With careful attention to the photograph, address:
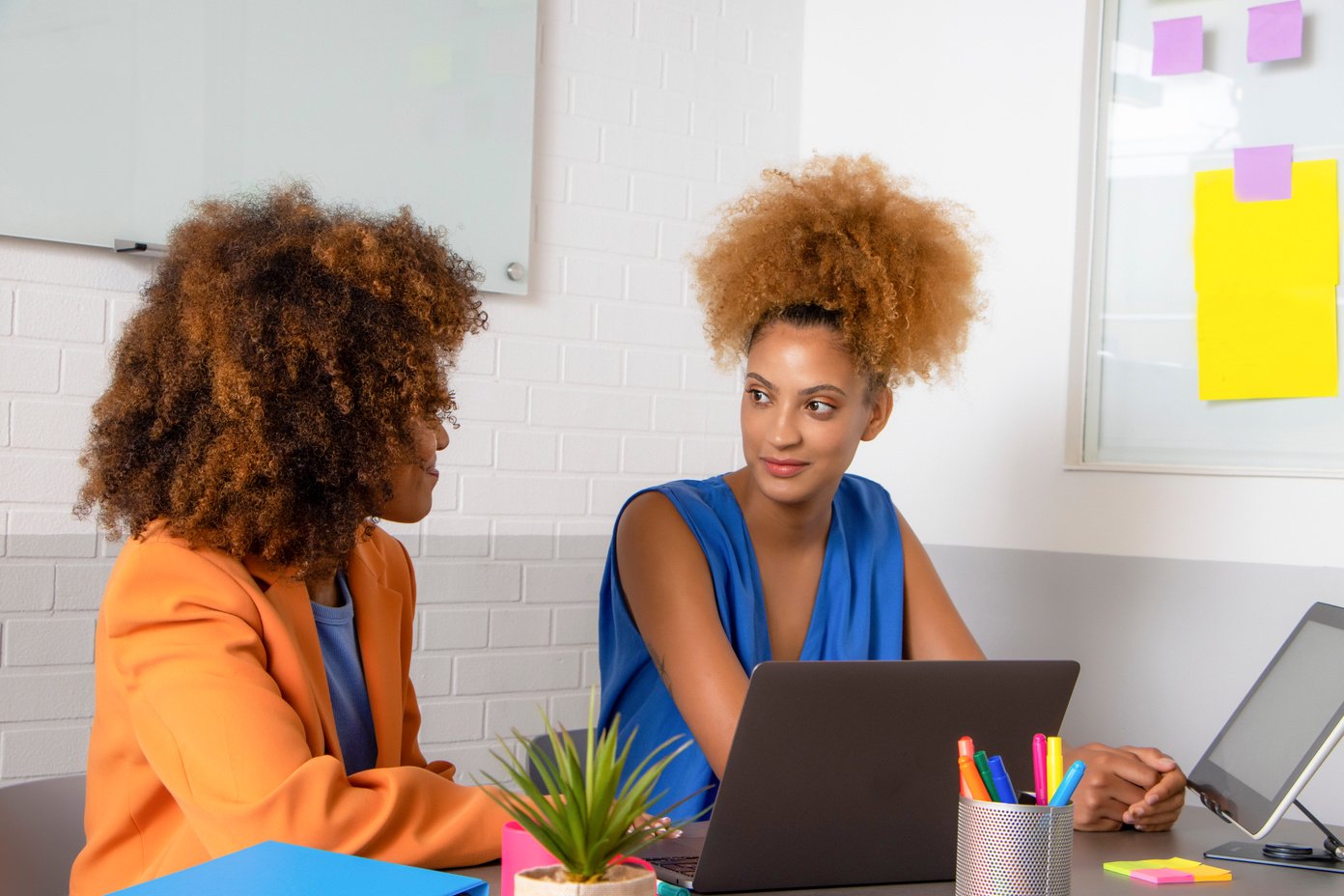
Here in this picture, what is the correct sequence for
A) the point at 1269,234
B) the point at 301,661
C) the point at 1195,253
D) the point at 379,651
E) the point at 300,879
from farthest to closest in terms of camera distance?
1. the point at 1195,253
2. the point at 1269,234
3. the point at 379,651
4. the point at 301,661
5. the point at 300,879

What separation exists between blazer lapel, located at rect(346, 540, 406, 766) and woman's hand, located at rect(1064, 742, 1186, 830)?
0.76m

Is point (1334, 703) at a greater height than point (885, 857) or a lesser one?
greater

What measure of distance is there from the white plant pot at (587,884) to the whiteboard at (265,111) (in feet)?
6.13

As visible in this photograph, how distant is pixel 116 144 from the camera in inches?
93.0

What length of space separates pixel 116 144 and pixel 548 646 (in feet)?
4.37

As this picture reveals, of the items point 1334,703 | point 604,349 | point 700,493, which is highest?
point 604,349

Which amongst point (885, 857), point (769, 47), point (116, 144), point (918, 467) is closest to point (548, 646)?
point (918, 467)

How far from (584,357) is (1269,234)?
54.8 inches

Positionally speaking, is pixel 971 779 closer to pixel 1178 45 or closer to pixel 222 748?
pixel 222 748

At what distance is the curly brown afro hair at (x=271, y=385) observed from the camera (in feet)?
4.18

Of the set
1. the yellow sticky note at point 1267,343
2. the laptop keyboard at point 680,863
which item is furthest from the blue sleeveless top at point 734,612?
the yellow sticky note at point 1267,343

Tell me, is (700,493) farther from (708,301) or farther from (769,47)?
(769,47)

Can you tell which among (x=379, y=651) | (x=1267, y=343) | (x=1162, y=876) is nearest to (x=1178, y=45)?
(x=1267, y=343)

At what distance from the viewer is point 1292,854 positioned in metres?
1.38
